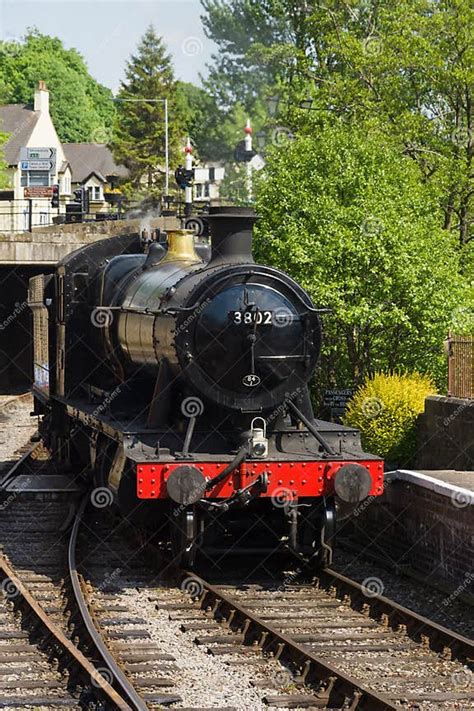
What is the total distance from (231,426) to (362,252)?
7.60 m

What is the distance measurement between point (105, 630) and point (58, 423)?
7325mm

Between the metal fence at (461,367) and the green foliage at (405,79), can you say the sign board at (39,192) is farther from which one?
the metal fence at (461,367)

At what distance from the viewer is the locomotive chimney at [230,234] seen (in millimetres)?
11164

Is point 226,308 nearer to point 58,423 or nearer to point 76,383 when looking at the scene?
point 76,383

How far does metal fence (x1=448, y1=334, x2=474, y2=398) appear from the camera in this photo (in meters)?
15.4

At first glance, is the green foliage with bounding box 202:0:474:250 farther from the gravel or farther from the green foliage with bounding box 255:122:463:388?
the gravel

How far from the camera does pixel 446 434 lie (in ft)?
49.8

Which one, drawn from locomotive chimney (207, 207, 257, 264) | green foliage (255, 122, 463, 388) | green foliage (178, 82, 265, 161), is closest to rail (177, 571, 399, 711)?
locomotive chimney (207, 207, 257, 264)

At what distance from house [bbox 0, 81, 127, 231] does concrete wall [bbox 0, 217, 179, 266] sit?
18173mm

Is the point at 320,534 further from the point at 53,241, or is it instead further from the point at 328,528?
the point at 53,241

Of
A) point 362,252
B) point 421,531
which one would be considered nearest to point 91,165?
point 362,252

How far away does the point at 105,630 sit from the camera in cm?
903

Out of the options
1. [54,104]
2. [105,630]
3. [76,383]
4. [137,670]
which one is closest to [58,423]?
[76,383]

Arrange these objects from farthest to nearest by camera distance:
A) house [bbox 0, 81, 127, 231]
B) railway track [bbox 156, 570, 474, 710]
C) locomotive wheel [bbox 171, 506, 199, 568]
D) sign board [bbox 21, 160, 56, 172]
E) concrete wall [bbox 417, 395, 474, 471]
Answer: house [bbox 0, 81, 127, 231] → sign board [bbox 21, 160, 56, 172] → concrete wall [bbox 417, 395, 474, 471] → locomotive wheel [bbox 171, 506, 199, 568] → railway track [bbox 156, 570, 474, 710]
